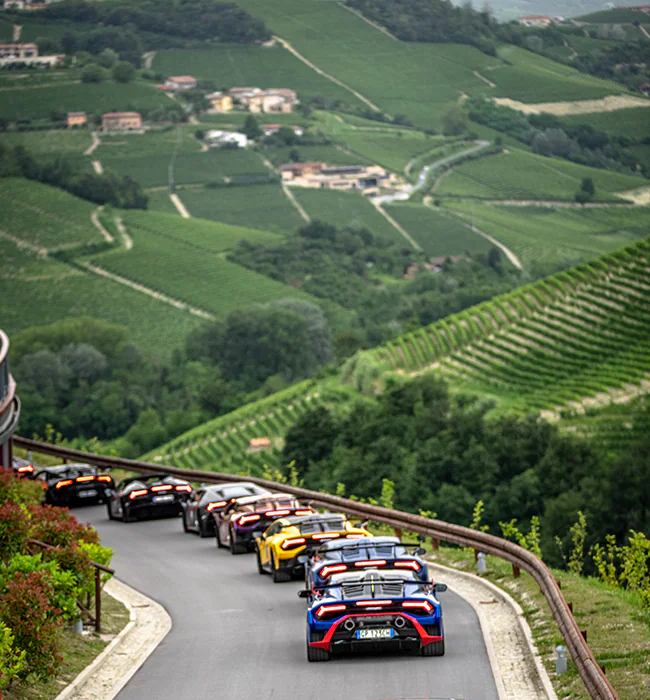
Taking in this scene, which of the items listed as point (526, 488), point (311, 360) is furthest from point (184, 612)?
point (311, 360)

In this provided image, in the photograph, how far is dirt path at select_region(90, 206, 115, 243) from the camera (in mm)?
169850

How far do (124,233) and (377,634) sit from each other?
536ft

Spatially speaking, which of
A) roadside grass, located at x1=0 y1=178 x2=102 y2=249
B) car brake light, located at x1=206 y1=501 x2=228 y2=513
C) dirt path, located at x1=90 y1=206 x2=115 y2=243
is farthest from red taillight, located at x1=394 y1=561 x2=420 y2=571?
roadside grass, located at x1=0 y1=178 x2=102 y2=249

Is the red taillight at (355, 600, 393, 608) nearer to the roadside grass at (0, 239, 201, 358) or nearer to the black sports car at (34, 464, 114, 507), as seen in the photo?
the black sports car at (34, 464, 114, 507)

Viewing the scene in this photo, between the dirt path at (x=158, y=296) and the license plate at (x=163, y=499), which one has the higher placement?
the license plate at (x=163, y=499)

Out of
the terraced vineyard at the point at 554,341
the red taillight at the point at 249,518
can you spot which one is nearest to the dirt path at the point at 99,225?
the terraced vineyard at the point at 554,341

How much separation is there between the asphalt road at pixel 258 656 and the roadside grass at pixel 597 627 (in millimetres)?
744

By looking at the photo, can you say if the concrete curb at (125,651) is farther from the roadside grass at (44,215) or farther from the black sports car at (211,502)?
the roadside grass at (44,215)

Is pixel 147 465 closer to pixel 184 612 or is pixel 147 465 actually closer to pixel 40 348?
pixel 184 612

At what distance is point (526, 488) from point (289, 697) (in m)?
40.9

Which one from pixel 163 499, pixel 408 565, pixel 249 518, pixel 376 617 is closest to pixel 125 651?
pixel 408 565

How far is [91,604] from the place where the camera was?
17.9 meters

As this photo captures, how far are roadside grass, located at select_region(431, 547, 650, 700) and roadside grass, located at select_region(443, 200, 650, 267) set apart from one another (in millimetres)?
159904

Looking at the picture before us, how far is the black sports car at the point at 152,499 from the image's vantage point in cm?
2955
